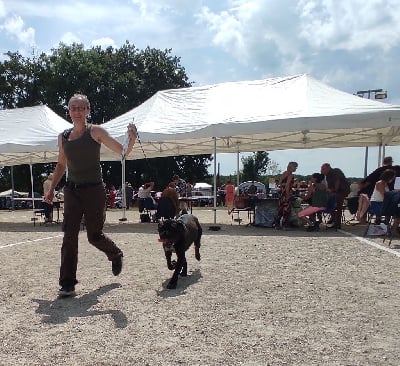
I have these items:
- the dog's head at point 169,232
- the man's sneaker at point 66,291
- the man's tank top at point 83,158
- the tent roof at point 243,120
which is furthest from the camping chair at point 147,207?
the man's tank top at point 83,158

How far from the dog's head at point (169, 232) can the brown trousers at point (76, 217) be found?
616 mm

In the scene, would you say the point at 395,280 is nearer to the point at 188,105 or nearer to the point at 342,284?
the point at 342,284

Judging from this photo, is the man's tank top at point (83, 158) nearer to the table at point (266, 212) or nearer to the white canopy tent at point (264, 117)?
the white canopy tent at point (264, 117)

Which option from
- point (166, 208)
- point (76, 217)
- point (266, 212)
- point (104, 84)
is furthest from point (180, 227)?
point (104, 84)

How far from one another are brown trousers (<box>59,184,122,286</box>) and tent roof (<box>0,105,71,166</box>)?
8333 mm

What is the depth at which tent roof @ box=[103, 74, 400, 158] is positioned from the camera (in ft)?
33.4

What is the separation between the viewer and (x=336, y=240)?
8.41m

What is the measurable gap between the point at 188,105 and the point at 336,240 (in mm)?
6228

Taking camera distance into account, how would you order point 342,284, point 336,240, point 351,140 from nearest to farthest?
point 342,284 → point 336,240 → point 351,140

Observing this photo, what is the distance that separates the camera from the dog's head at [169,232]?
4738 mm

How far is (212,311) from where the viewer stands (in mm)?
3887

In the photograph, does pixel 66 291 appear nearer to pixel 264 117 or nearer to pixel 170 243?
pixel 170 243

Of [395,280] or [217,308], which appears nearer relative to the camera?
[217,308]

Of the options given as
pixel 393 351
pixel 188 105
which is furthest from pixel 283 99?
pixel 393 351
